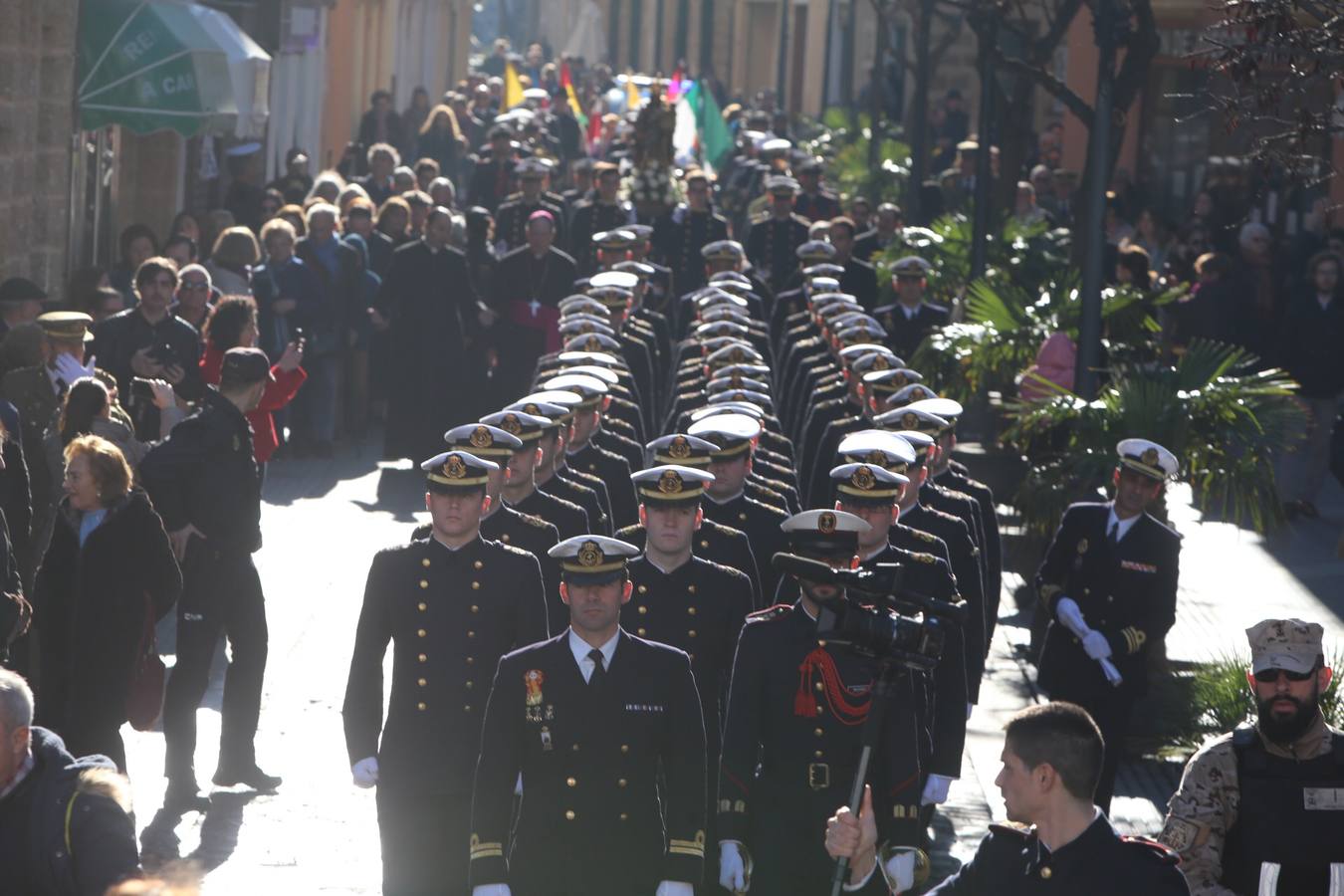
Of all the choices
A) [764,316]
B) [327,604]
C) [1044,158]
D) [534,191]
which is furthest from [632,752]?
[1044,158]

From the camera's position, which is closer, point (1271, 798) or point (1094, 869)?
point (1094, 869)

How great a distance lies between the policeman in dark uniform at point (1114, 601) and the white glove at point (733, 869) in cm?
257

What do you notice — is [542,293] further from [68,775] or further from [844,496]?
[68,775]

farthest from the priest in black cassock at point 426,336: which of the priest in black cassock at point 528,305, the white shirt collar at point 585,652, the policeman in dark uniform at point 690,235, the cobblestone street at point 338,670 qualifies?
the white shirt collar at point 585,652

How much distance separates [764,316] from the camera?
22.5 metres

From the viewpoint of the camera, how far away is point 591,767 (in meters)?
7.70

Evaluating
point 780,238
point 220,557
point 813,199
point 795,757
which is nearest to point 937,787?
point 795,757

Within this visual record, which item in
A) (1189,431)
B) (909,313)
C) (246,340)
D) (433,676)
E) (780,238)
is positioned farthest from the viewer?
(780,238)

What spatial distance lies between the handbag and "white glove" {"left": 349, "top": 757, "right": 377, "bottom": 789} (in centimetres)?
138

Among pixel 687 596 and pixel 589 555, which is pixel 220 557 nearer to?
pixel 687 596

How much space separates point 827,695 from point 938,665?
1034mm

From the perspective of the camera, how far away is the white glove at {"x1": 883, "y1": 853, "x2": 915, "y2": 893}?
7.67 metres

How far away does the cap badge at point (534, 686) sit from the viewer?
7.71 metres

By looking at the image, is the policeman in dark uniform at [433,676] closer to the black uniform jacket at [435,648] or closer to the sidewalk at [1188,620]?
the black uniform jacket at [435,648]
